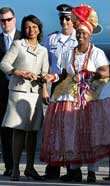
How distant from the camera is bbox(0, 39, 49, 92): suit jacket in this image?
8.70 meters

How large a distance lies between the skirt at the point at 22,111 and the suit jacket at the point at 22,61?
7 centimetres

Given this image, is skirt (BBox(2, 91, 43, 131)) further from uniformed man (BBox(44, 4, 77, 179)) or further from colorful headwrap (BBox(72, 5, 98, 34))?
colorful headwrap (BBox(72, 5, 98, 34))

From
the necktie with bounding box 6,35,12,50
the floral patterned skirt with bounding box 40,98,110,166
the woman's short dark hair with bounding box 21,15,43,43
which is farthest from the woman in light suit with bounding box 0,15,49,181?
the necktie with bounding box 6,35,12,50

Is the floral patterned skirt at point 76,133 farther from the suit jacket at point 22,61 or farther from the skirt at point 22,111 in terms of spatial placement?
the suit jacket at point 22,61

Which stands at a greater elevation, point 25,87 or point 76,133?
point 25,87

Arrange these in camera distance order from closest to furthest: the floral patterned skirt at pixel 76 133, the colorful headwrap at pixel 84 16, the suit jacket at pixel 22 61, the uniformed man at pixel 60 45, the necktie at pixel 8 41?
the floral patterned skirt at pixel 76 133 < the colorful headwrap at pixel 84 16 < the suit jacket at pixel 22 61 < the uniformed man at pixel 60 45 < the necktie at pixel 8 41

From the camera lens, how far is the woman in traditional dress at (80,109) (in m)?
8.45

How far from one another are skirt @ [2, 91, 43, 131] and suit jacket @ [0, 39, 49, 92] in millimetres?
68

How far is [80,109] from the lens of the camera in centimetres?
854

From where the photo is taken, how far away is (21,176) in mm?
9109

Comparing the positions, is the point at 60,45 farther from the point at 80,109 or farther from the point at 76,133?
the point at 76,133

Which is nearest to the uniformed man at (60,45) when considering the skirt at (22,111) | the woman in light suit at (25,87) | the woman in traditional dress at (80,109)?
the woman in light suit at (25,87)

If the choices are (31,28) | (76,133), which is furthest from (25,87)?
(76,133)

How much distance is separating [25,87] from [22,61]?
0.25 meters
